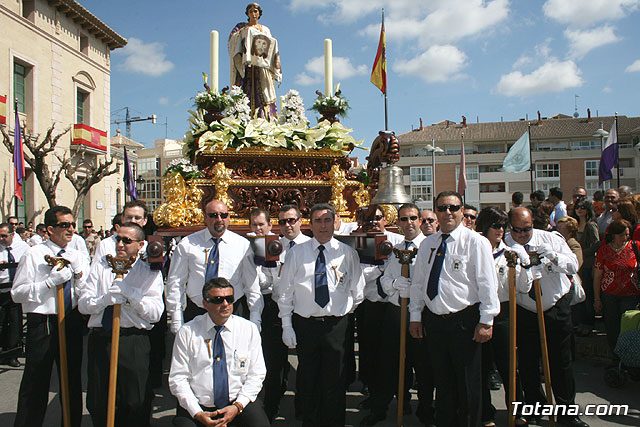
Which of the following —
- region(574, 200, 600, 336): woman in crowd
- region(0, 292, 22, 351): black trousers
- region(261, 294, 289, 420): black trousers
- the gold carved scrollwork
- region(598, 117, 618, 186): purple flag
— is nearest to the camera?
region(261, 294, 289, 420): black trousers

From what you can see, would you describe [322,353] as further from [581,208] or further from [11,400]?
[581,208]

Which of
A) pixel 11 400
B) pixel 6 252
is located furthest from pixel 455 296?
pixel 6 252

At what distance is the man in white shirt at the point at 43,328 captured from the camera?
4344mm

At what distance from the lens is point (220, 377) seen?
12.1 feet

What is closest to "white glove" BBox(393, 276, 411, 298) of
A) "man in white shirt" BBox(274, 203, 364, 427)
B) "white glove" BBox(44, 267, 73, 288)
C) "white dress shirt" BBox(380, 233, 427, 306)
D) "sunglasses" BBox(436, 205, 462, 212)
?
"white dress shirt" BBox(380, 233, 427, 306)

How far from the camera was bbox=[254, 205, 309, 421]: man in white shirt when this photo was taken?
5.06 meters

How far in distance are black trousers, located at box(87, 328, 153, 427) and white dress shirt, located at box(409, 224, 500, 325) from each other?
2523 mm

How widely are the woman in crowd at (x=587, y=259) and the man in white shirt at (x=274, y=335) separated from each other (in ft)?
17.2

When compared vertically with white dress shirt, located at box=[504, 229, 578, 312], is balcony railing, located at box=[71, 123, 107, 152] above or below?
above

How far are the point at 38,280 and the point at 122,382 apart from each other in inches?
52.9

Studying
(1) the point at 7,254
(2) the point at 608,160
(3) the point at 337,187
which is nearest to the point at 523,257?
(3) the point at 337,187

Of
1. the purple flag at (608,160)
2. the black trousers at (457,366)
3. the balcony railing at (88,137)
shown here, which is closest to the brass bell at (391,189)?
the black trousers at (457,366)

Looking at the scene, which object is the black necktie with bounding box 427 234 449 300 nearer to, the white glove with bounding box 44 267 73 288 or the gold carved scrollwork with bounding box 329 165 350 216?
the gold carved scrollwork with bounding box 329 165 350 216

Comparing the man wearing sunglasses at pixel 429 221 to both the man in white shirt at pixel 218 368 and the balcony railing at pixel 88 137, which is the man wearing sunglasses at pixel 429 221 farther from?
the balcony railing at pixel 88 137
